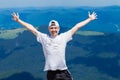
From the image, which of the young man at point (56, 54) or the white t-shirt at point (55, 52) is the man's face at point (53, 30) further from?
the white t-shirt at point (55, 52)

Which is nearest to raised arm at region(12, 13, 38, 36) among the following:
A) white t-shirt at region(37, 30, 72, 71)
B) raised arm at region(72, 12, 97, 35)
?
white t-shirt at region(37, 30, 72, 71)

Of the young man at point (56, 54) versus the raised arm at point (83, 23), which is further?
the raised arm at point (83, 23)

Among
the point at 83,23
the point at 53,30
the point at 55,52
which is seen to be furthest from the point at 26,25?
the point at 83,23

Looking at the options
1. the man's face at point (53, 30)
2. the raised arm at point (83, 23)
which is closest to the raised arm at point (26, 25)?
the man's face at point (53, 30)

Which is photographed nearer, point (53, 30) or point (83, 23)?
point (53, 30)

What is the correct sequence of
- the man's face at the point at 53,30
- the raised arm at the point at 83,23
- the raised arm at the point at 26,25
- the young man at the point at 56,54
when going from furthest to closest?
the raised arm at the point at 26,25, the raised arm at the point at 83,23, the young man at the point at 56,54, the man's face at the point at 53,30

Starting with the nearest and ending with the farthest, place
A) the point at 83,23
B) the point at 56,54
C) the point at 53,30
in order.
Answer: the point at 53,30, the point at 56,54, the point at 83,23

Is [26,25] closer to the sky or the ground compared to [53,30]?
closer to the sky

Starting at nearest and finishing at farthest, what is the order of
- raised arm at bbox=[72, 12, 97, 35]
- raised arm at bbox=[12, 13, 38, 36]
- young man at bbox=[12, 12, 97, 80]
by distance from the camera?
young man at bbox=[12, 12, 97, 80]
raised arm at bbox=[72, 12, 97, 35]
raised arm at bbox=[12, 13, 38, 36]

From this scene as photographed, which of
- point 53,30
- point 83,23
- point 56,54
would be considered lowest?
point 56,54

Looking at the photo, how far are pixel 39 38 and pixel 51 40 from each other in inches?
17.1

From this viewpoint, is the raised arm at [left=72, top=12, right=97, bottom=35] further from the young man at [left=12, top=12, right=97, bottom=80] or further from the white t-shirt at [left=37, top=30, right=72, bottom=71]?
the white t-shirt at [left=37, top=30, right=72, bottom=71]

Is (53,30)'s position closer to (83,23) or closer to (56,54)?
(56,54)

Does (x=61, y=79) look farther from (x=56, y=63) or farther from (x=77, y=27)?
(x=77, y=27)
